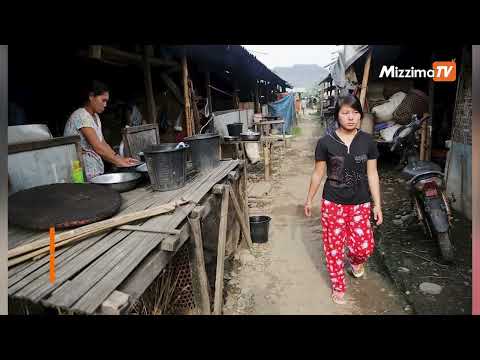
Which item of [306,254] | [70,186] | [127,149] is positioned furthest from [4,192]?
[306,254]

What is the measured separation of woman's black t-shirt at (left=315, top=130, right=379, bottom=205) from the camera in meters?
2.84

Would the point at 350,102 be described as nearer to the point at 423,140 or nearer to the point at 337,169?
the point at 337,169

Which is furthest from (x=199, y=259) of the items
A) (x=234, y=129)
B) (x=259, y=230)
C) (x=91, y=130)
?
(x=234, y=129)

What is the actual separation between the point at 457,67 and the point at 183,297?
5.96 metres

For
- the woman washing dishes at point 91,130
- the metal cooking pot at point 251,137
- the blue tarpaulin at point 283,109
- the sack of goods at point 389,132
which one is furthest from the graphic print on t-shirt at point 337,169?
the blue tarpaulin at point 283,109

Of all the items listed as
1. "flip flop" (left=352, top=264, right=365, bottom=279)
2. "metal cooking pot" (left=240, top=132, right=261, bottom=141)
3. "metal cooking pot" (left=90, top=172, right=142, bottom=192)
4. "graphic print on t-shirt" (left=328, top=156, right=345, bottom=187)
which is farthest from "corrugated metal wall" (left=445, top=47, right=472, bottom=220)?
"metal cooking pot" (left=90, top=172, right=142, bottom=192)

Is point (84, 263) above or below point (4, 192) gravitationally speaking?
below

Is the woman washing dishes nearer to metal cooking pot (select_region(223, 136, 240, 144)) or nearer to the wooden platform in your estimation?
the wooden platform

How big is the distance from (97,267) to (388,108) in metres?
8.73

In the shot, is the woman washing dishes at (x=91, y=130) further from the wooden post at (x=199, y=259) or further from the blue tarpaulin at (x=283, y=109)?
the blue tarpaulin at (x=283, y=109)

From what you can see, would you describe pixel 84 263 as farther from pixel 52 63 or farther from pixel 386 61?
pixel 386 61

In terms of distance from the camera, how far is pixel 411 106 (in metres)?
8.28

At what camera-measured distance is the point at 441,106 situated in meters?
7.21

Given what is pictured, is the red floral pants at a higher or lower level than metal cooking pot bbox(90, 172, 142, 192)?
lower
